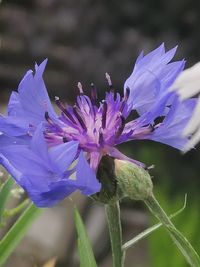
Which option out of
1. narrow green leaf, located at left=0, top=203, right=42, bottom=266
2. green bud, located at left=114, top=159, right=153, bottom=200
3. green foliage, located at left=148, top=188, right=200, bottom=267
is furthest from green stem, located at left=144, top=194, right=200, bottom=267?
green foliage, located at left=148, top=188, right=200, bottom=267

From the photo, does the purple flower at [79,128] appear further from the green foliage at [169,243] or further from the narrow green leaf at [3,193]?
the green foliage at [169,243]

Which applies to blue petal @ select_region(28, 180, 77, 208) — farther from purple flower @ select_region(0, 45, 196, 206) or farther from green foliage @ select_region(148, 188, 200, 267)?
green foliage @ select_region(148, 188, 200, 267)

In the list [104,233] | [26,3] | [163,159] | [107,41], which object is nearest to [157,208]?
[163,159]

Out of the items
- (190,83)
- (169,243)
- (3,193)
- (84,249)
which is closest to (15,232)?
(3,193)

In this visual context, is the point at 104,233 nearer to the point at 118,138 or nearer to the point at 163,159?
the point at 163,159

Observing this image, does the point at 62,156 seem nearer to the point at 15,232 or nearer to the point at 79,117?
the point at 79,117

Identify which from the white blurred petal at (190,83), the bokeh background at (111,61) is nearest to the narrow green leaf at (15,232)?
the white blurred petal at (190,83)
